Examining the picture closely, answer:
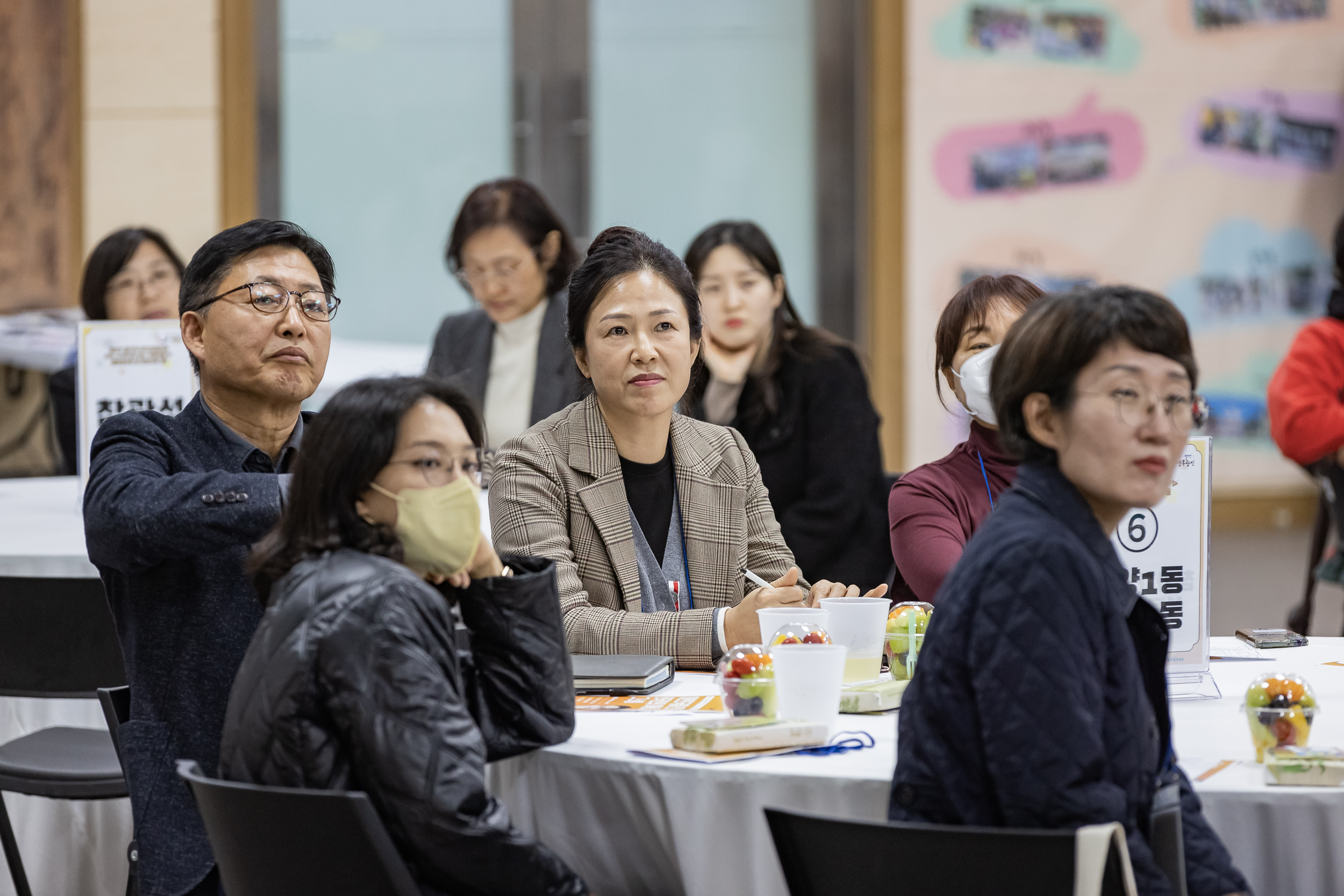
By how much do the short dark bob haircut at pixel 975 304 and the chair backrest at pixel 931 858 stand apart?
4.06 ft

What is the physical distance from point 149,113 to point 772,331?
11.5 ft

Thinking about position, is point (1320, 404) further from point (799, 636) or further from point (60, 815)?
point (60, 815)

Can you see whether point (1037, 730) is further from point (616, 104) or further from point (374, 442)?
point (616, 104)

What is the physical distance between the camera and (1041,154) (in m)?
6.06

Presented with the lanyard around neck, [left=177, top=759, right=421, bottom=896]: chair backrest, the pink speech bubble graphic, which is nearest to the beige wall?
the pink speech bubble graphic

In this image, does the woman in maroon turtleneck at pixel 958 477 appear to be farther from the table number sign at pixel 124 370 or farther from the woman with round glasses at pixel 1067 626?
the table number sign at pixel 124 370

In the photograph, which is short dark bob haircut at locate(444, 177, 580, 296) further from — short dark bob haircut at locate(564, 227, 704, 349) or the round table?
the round table

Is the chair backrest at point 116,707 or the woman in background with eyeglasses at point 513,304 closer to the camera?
the chair backrest at point 116,707

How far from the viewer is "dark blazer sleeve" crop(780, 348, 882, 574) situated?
11.8 feet

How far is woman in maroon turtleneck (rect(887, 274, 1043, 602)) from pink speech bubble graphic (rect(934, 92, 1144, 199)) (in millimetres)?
3593

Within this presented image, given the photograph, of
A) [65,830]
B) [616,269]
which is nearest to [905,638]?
[616,269]

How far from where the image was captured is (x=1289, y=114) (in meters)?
6.08

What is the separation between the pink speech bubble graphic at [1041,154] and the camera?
6031 millimetres

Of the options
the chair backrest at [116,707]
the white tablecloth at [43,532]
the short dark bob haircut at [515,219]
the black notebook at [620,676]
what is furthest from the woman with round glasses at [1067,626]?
the short dark bob haircut at [515,219]
